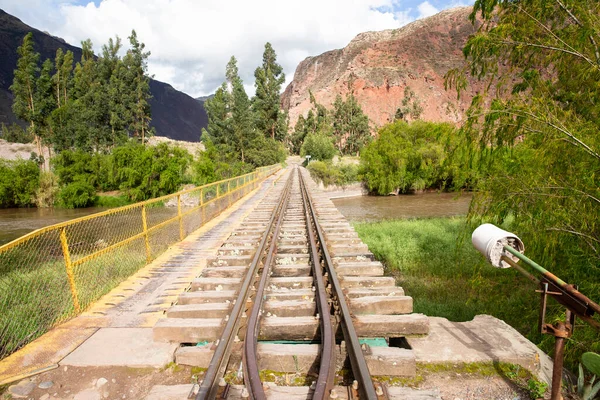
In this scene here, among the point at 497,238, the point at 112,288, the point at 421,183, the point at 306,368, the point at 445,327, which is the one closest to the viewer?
the point at 497,238

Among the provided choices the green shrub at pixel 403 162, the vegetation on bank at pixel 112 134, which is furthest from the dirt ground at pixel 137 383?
the green shrub at pixel 403 162

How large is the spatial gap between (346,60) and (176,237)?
19712 cm

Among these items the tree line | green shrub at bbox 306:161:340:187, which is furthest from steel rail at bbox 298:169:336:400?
the tree line

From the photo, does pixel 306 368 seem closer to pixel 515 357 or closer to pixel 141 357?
pixel 141 357

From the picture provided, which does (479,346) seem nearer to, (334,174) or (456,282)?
(456,282)

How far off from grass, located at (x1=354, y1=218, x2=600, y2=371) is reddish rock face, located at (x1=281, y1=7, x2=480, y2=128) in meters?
123

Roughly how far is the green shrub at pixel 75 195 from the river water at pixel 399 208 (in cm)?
2990

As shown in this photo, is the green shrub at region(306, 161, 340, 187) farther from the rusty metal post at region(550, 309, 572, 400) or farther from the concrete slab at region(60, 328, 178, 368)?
the rusty metal post at region(550, 309, 572, 400)

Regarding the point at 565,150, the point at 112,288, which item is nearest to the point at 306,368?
Result: the point at 565,150

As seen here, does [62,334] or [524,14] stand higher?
[524,14]

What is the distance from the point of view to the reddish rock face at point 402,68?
143m

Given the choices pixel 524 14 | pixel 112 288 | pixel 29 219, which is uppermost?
pixel 524 14

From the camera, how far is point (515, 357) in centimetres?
304

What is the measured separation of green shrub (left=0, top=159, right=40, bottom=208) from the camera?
37.0 meters
